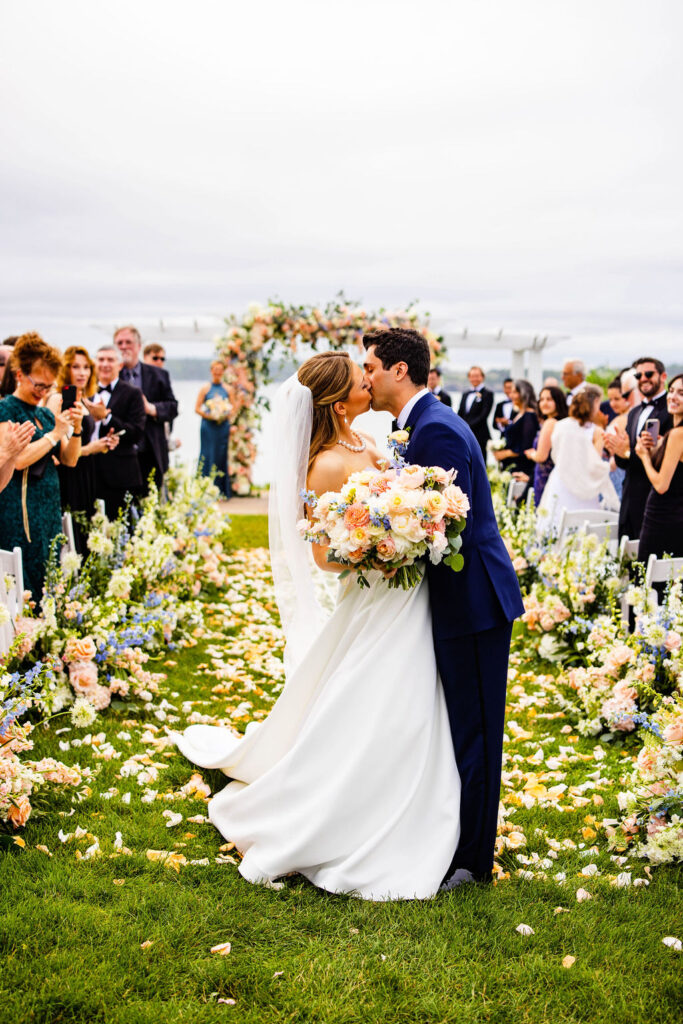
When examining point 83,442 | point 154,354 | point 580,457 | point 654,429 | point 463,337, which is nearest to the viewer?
point 654,429

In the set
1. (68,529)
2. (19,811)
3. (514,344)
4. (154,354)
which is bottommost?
(19,811)

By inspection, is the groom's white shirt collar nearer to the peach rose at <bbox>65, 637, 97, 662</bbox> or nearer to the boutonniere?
the boutonniere

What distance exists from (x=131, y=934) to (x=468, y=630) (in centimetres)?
167

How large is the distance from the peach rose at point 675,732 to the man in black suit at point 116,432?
19.0 ft

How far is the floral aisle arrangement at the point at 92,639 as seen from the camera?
3814mm

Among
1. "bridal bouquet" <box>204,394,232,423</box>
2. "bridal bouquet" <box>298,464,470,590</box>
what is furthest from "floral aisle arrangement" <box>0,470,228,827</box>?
"bridal bouquet" <box>204,394,232,423</box>

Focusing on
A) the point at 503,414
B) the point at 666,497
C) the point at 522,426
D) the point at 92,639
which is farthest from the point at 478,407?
the point at 92,639

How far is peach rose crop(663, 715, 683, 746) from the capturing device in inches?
148

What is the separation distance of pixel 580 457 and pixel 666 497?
275 cm

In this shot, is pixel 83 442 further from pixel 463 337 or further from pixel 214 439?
pixel 463 337

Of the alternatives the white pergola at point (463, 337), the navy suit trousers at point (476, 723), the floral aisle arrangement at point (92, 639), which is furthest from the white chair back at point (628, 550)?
the white pergola at point (463, 337)

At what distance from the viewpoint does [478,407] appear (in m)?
13.8

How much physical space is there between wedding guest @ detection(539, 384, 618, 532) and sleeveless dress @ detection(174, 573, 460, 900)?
5.09 meters

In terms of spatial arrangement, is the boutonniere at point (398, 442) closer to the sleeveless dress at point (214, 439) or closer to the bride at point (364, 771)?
the bride at point (364, 771)
